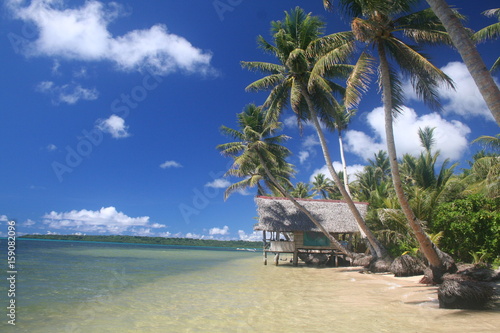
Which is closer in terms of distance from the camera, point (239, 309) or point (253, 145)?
point (239, 309)

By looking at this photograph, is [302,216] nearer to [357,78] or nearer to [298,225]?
[298,225]

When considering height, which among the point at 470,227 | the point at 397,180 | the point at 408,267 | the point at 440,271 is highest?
the point at 397,180

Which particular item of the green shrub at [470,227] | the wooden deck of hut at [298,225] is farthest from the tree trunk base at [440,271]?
the wooden deck of hut at [298,225]

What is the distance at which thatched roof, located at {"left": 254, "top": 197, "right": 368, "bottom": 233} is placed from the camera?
18375 millimetres

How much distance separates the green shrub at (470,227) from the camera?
1030 centimetres

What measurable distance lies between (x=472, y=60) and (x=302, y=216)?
48.7 ft

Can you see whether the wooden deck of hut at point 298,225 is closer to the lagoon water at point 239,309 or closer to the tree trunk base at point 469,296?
the lagoon water at point 239,309

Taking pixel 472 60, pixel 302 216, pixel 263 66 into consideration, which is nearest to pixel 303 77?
pixel 263 66

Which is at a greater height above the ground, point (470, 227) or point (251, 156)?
point (251, 156)

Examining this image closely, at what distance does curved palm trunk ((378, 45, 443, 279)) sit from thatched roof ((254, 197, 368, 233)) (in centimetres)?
940

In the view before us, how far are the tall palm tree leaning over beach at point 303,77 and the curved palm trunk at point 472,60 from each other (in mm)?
7039

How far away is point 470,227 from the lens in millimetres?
10695

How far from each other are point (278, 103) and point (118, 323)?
40.4 feet

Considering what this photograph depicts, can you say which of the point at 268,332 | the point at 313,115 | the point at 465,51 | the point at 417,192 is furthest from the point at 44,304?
the point at 417,192
